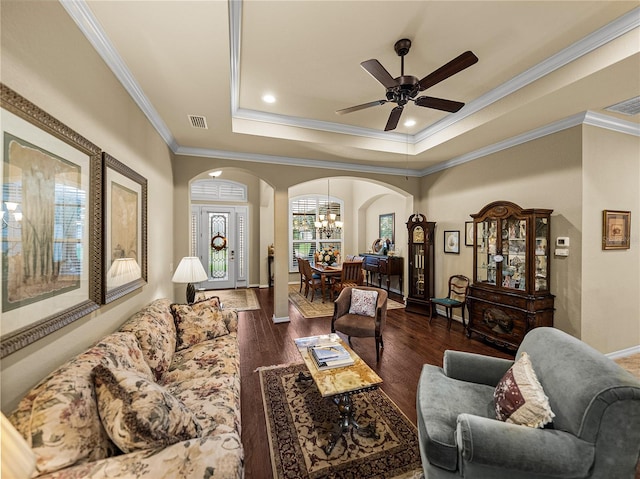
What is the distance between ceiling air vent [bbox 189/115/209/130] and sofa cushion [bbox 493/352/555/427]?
11.7 feet

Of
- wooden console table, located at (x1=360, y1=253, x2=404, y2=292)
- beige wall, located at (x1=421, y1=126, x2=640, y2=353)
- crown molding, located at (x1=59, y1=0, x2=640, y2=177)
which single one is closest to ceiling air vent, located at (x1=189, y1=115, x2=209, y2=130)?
crown molding, located at (x1=59, y1=0, x2=640, y2=177)

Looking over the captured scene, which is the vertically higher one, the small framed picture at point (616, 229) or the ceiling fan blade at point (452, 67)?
the ceiling fan blade at point (452, 67)

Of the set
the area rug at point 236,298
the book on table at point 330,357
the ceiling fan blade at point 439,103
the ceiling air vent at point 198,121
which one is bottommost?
the area rug at point 236,298

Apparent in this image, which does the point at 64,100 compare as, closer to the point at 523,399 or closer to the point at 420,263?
the point at 523,399

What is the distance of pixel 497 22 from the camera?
203 centimetres

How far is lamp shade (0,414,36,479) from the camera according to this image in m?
0.58

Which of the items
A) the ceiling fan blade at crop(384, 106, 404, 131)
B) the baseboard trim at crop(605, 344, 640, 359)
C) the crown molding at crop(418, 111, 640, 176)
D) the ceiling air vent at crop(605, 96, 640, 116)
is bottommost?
the baseboard trim at crop(605, 344, 640, 359)

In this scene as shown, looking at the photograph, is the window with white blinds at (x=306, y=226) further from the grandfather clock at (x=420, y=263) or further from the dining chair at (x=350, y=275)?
the grandfather clock at (x=420, y=263)

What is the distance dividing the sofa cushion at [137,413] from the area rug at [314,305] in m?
3.73

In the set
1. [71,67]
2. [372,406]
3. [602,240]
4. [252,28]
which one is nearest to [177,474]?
[372,406]

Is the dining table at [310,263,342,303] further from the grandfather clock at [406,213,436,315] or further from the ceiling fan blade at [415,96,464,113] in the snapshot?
the ceiling fan blade at [415,96,464,113]

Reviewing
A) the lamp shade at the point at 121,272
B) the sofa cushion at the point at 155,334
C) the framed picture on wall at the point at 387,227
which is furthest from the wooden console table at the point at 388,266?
the lamp shade at the point at 121,272

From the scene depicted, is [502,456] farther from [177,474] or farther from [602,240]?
[602,240]

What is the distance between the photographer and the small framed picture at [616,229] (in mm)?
3096
